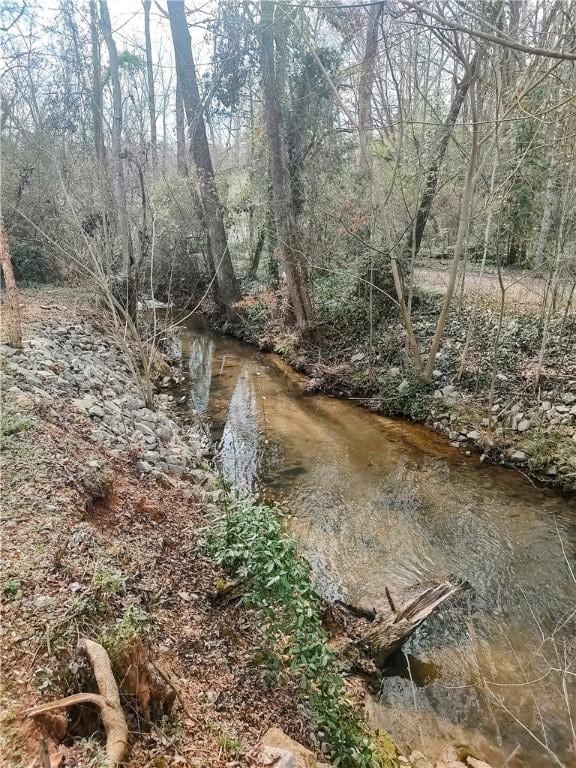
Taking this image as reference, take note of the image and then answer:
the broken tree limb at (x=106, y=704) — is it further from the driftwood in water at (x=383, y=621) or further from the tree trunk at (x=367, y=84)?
the tree trunk at (x=367, y=84)

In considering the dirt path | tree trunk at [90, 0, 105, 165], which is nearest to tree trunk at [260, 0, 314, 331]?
the dirt path

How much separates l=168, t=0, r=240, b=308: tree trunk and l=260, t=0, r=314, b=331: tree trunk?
1.75 metres

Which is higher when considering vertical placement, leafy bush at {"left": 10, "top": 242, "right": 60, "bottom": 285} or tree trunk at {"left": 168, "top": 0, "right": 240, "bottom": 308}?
tree trunk at {"left": 168, "top": 0, "right": 240, "bottom": 308}

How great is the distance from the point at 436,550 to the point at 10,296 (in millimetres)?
5944

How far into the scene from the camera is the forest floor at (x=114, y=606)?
217cm

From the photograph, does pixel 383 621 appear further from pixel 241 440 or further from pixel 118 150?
pixel 118 150

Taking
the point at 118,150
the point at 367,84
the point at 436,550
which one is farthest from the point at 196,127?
the point at 436,550

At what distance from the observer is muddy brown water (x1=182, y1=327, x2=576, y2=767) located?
345cm

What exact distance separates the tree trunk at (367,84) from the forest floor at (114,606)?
6.68 meters

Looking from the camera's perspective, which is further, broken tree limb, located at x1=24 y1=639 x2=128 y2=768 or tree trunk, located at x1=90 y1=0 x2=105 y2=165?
tree trunk, located at x1=90 y1=0 x2=105 y2=165

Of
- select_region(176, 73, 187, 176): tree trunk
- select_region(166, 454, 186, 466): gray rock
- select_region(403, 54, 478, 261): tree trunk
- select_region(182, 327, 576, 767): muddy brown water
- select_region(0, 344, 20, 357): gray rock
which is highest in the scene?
select_region(176, 73, 187, 176): tree trunk

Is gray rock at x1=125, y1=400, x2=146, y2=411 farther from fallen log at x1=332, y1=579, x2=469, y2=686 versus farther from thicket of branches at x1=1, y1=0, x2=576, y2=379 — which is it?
fallen log at x1=332, y1=579, x2=469, y2=686

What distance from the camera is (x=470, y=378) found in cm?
852

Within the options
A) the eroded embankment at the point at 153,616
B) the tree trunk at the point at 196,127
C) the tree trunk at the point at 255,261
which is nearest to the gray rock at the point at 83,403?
the eroded embankment at the point at 153,616
